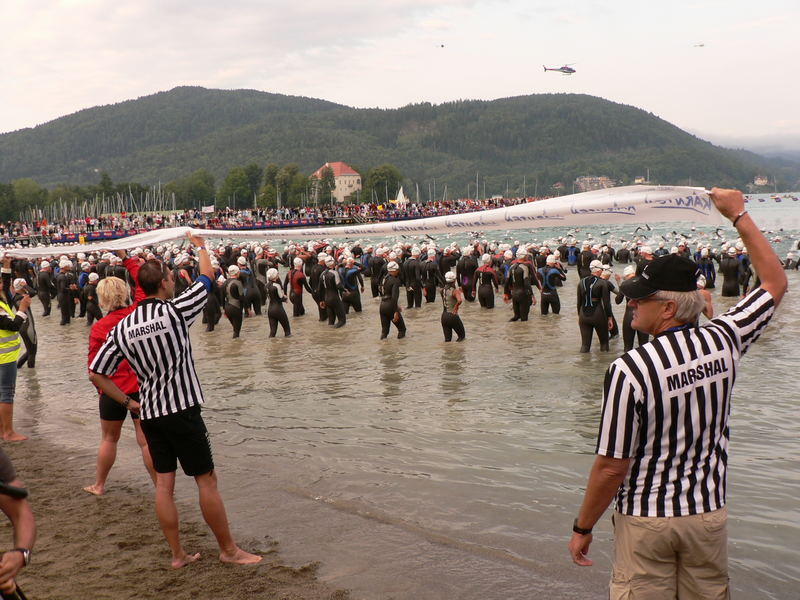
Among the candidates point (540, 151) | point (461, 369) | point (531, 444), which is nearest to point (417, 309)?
point (461, 369)

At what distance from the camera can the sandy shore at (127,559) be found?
4.82m

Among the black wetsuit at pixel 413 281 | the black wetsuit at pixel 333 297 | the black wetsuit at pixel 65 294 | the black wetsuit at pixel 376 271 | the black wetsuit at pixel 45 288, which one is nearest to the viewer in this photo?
the black wetsuit at pixel 333 297

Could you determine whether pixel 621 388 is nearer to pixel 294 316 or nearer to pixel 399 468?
pixel 399 468

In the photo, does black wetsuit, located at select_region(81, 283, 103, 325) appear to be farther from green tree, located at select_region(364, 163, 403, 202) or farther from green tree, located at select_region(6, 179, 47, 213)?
green tree, located at select_region(6, 179, 47, 213)

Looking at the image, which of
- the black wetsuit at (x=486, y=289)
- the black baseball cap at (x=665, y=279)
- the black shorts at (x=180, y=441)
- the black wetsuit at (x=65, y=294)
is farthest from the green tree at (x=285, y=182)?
the black baseball cap at (x=665, y=279)

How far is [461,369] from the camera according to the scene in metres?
12.9

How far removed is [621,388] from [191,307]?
3.13m

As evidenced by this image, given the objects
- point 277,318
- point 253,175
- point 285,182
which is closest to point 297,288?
point 277,318

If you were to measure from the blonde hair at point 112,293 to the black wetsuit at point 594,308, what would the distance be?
9.34 m

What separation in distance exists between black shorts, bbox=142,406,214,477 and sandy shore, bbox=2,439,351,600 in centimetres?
78

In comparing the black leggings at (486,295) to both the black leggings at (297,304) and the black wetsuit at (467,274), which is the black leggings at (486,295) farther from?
the black leggings at (297,304)

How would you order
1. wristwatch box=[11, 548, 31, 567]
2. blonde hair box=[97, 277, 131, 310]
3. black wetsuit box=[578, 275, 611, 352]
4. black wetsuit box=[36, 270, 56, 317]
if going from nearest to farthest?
wristwatch box=[11, 548, 31, 567], blonde hair box=[97, 277, 131, 310], black wetsuit box=[578, 275, 611, 352], black wetsuit box=[36, 270, 56, 317]

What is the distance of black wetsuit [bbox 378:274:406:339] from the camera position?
1608 cm

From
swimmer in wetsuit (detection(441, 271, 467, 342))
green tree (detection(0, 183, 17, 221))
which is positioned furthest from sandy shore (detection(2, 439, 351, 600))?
green tree (detection(0, 183, 17, 221))
